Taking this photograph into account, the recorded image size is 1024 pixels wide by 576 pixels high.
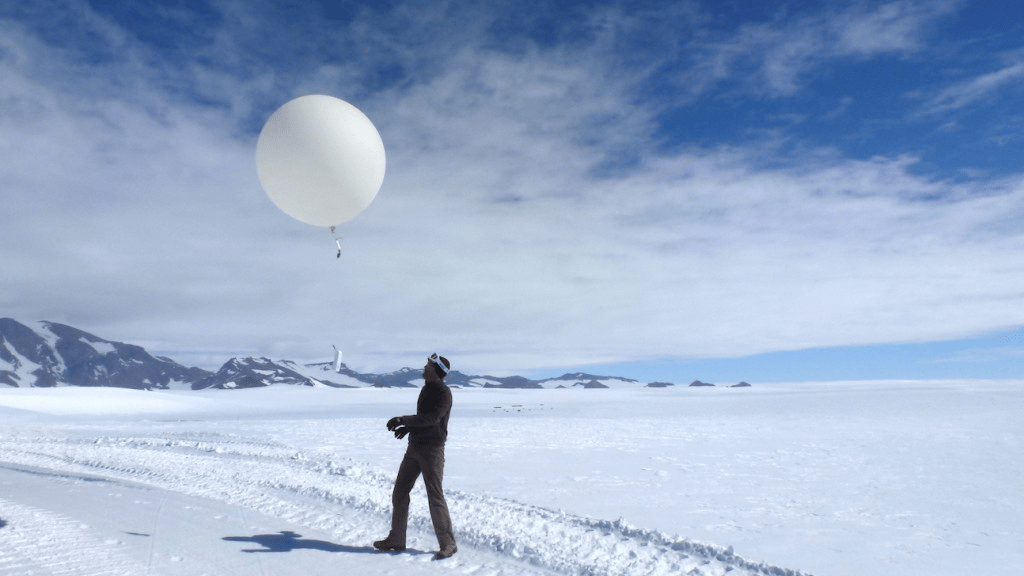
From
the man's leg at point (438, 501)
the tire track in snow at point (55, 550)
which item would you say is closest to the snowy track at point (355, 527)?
the tire track in snow at point (55, 550)

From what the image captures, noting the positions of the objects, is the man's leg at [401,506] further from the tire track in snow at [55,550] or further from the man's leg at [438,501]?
the tire track in snow at [55,550]

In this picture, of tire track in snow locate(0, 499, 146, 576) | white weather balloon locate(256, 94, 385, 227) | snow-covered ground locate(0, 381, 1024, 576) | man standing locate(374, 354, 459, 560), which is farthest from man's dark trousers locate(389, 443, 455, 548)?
white weather balloon locate(256, 94, 385, 227)

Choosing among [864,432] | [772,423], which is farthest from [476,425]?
[864,432]

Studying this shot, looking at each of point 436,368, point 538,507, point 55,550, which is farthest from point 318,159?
point 538,507

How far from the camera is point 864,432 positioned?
17.8 metres

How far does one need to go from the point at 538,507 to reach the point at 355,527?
7.32 ft

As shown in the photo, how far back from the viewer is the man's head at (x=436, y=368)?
5.61 metres

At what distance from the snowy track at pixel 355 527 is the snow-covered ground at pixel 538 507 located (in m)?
0.03

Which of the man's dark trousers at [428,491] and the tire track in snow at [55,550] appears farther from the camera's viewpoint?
the man's dark trousers at [428,491]

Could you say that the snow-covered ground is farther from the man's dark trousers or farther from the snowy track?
the man's dark trousers

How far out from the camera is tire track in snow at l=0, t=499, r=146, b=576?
192 inches

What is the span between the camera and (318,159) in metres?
8.07

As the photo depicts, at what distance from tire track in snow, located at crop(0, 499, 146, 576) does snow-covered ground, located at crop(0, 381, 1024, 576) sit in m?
0.02

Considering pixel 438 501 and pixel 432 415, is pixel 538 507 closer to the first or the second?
pixel 438 501
